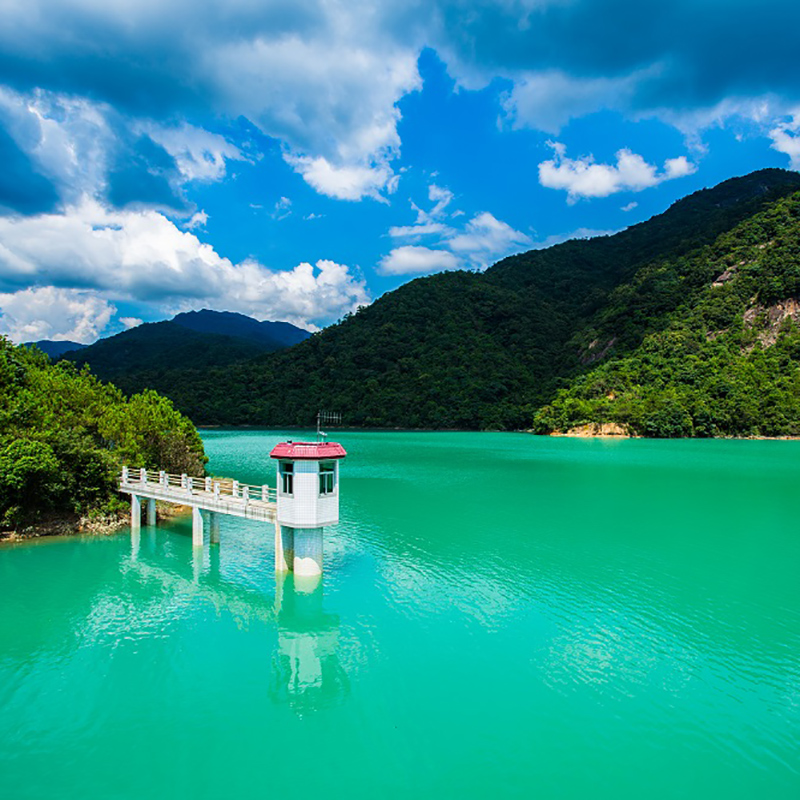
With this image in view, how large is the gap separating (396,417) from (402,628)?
347ft

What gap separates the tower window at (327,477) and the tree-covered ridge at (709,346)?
82800 mm

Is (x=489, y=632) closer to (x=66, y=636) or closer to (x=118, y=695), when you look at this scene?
(x=118, y=695)

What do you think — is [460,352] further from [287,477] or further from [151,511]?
[287,477]

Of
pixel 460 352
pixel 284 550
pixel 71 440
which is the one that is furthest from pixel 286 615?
pixel 460 352

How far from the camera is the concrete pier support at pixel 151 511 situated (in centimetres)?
2436

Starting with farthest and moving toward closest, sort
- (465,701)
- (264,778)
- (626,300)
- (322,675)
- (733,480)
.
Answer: (626,300)
(733,480)
(322,675)
(465,701)
(264,778)

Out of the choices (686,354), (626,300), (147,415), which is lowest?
(147,415)

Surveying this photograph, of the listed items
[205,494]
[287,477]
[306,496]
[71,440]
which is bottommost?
[205,494]

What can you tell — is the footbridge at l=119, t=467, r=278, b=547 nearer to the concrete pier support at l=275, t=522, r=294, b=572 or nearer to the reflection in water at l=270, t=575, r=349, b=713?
the concrete pier support at l=275, t=522, r=294, b=572

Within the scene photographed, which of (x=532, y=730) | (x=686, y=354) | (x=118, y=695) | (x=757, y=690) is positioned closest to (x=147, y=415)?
(x=118, y=695)

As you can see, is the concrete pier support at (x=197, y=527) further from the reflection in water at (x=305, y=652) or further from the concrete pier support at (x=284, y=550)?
the reflection in water at (x=305, y=652)

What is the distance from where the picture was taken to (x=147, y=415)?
28.3 m

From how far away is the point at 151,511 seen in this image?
24.6 meters

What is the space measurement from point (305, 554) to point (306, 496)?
7.23 ft
